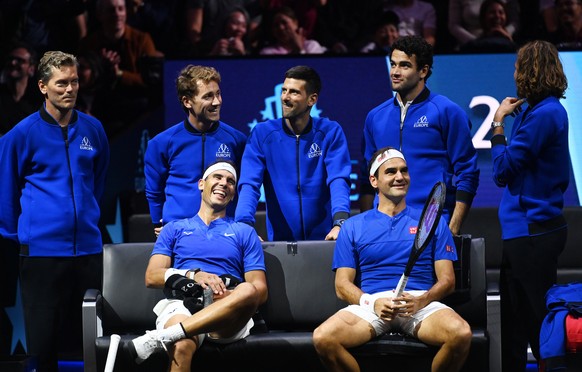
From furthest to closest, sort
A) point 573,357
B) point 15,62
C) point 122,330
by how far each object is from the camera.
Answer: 1. point 15,62
2. point 122,330
3. point 573,357

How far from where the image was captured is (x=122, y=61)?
9.10m

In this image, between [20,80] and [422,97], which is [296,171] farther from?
[20,80]

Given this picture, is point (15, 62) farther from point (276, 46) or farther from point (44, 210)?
point (44, 210)

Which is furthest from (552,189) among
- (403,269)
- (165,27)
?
(165,27)

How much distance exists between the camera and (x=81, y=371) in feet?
22.8

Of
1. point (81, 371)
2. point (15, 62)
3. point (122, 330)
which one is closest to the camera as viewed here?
point (122, 330)

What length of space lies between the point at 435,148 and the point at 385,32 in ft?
10.4

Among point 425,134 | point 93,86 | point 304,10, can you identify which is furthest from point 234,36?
point 425,134

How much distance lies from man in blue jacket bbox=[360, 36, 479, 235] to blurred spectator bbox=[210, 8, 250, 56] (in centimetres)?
316

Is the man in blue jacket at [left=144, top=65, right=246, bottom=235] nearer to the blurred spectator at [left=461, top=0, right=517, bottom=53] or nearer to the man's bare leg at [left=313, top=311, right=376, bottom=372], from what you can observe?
the man's bare leg at [left=313, top=311, right=376, bottom=372]

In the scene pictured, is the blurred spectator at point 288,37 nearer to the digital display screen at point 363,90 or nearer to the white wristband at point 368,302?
the digital display screen at point 363,90

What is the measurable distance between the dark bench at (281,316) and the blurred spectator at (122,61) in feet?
9.98

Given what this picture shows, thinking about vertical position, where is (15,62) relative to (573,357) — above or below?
above

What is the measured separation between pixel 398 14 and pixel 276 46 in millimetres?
1018
